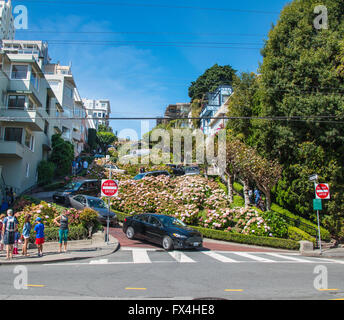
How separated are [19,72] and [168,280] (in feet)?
91.8

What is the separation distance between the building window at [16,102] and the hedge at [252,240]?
20.7m

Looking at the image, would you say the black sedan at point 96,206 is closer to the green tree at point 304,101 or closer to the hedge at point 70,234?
the hedge at point 70,234

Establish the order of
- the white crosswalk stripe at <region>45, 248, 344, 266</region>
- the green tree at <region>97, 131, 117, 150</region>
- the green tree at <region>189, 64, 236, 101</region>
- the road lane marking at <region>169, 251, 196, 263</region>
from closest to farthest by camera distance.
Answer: the white crosswalk stripe at <region>45, 248, 344, 266</region> < the road lane marking at <region>169, 251, 196, 263</region> < the green tree at <region>189, 64, 236, 101</region> < the green tree at <region>97, 131, 117, 150</region>

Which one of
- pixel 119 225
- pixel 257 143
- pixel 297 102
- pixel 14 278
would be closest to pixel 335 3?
pixel 297 102

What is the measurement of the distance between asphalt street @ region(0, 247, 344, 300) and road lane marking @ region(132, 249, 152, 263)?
0.04 metres

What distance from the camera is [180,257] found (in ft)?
42.2

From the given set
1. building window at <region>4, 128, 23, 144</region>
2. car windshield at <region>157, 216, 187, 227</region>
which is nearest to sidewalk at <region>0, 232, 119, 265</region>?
car windshield at <region>157, 216, 187, 227</region>

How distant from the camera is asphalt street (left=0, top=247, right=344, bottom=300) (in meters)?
6.87

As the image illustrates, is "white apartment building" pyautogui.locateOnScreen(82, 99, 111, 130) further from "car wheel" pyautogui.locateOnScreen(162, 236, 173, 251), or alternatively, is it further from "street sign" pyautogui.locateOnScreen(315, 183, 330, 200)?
"car wheel" pyautogui.locateOnScreen(162, 236, 173, 251)

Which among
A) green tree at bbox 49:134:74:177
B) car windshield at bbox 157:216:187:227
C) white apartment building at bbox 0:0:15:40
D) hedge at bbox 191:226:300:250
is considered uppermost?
white apartment building at bbox 0:0:15:40

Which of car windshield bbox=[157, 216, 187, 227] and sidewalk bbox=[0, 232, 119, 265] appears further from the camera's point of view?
car windshield bbox=[157, 216, 187, 227]

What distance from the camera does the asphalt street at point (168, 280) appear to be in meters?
6.87

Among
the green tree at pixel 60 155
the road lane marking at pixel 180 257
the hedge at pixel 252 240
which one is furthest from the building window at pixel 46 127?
the road lane marking at pixel 180 257
